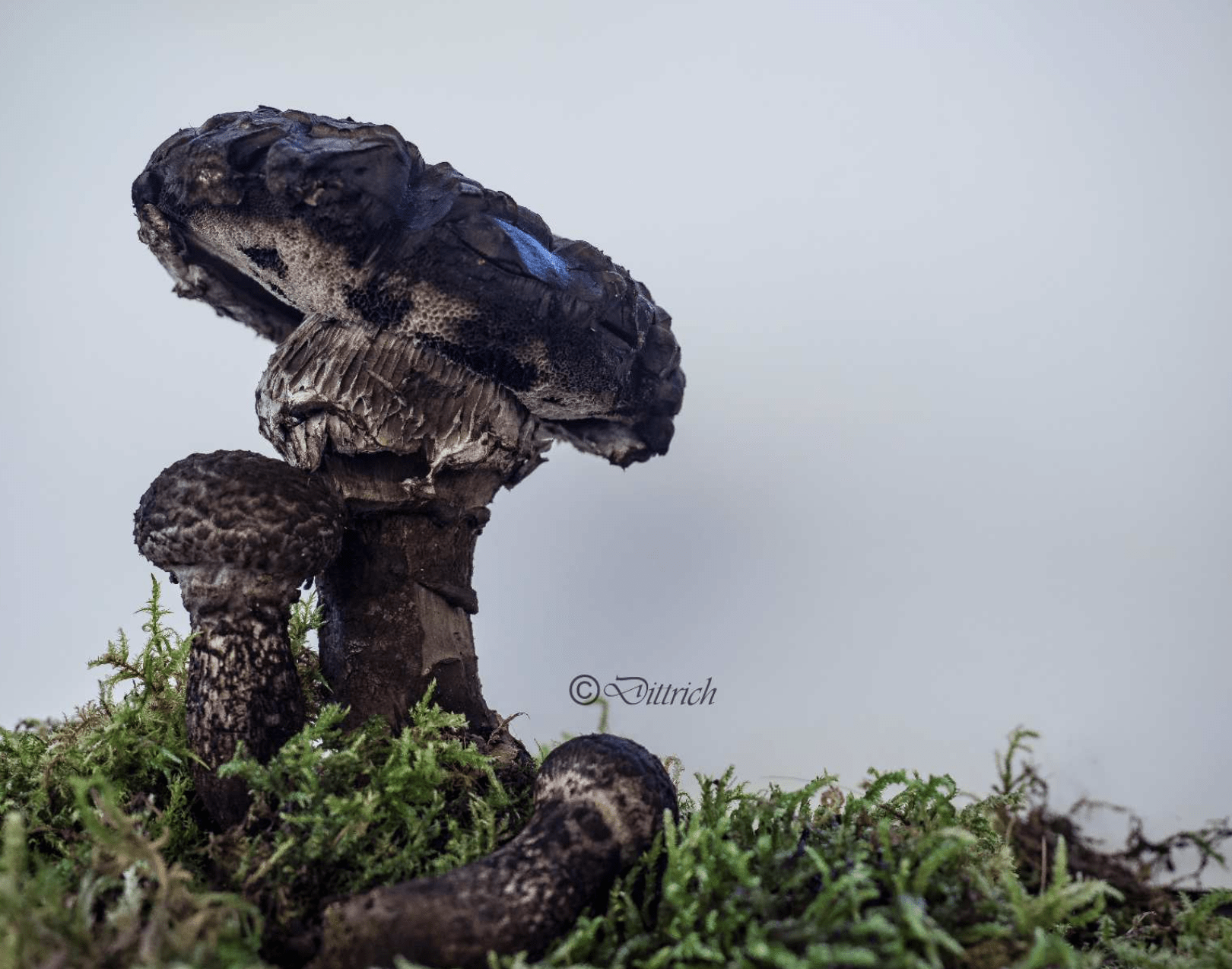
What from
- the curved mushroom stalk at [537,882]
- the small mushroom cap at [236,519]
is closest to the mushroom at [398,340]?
the small mushroom cap at [236,519]

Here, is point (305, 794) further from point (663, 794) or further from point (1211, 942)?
point (1211, 942)

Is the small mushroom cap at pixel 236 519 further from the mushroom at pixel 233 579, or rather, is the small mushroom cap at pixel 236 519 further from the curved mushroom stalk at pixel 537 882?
→ the curved mushroom stalk at pixel 537 882

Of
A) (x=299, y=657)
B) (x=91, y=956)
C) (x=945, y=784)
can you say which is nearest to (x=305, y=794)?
(x=91, y=956)

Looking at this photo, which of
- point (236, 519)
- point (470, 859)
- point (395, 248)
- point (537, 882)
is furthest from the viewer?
point (395, 248)

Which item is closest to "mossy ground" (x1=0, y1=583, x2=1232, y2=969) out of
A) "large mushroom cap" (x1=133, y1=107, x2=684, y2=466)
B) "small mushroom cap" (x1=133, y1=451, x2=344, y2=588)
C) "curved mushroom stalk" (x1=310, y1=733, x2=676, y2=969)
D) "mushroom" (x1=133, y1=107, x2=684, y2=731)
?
"curved mushroom stalk" (x1=310, y1=733, x2=676, y2=969)

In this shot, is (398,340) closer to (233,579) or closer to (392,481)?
(392,481)

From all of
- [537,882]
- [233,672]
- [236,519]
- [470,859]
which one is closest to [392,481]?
[236,519]
